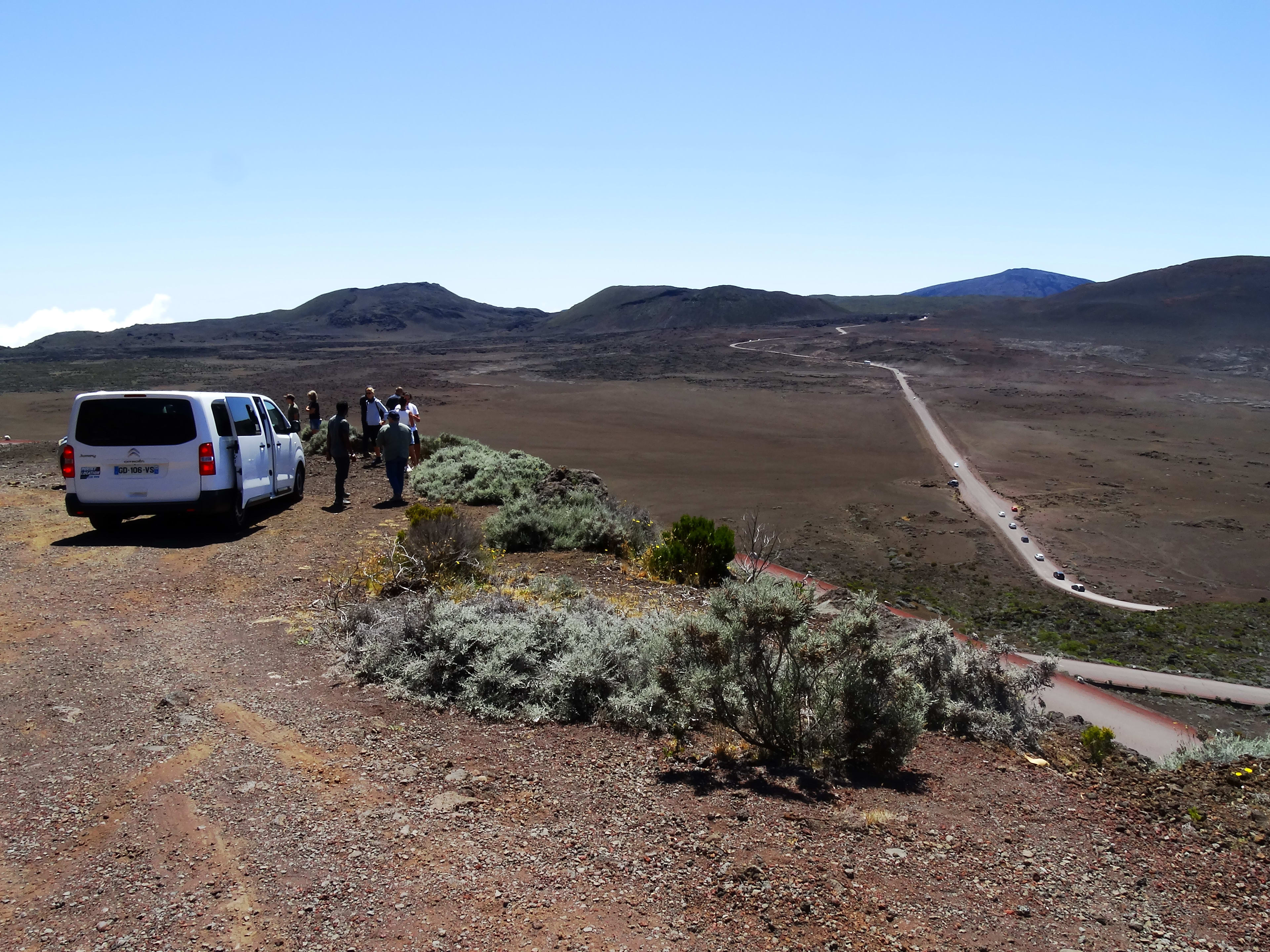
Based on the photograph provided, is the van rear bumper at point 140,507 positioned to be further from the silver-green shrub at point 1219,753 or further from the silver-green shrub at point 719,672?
the silver-green shrub at point 1219,753

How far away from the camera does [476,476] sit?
14.7 metres

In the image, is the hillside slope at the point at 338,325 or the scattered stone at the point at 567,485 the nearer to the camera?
the scattered stone at the point at 567,485

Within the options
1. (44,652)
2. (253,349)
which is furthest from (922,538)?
(253,349)

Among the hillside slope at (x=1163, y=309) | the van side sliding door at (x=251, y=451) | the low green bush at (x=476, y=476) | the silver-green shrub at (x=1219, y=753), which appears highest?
the hillside slope at (x=1163, y=309)

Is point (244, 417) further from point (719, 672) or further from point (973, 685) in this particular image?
point (973, 685)

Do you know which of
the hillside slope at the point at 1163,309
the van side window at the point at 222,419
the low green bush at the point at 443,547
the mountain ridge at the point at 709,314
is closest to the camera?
the low green bush at the point at 443,547

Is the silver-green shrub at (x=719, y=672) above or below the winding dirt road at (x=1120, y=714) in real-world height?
above

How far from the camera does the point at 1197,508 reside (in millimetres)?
22094

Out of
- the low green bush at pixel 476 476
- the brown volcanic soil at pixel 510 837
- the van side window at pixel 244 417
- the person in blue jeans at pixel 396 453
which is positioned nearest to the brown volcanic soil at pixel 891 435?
the low green bush at pixel 476 476

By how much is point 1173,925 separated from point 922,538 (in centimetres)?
1598

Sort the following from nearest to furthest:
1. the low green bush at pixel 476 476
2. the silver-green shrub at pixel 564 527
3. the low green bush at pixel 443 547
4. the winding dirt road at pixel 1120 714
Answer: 1. the low green bush at pixel 443 547
2. the winding dirt road at pixel 1120 714
3. the silver-green shrub at pixel 564 527
4. the low green bush at pixel 476 476

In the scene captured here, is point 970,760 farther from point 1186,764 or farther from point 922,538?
point 922,538

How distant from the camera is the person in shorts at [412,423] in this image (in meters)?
15.8

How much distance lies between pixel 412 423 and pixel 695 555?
824 cm
